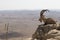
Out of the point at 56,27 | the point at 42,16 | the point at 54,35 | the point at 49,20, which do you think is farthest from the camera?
the point at 42,16

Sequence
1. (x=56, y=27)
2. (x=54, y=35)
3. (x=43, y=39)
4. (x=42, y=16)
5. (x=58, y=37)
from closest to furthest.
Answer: (x=58, y=37) → (x=54, y=35) → (x=43, y=39) → (x=56, y=27) → (x=42, y=16)

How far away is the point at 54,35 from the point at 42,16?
4499 millimetres

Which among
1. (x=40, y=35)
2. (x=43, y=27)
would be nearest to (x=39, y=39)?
(x=40, y=35)

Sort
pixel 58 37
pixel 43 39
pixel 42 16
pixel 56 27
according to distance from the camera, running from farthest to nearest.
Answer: pixel 42 16, pixel 56 27, pixel 43 39, pixel 58 37

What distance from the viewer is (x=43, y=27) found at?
570 inches

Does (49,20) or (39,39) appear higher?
(49,20)

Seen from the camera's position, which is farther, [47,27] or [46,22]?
[46,22]

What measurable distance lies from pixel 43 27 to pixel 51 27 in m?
0.62

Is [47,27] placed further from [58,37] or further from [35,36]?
[58,37]

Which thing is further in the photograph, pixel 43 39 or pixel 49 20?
pixel 49 20

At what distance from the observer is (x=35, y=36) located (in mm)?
14305

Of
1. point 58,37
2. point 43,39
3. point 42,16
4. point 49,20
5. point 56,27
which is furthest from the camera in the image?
point 42,16

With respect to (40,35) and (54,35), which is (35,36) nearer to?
(40,35)

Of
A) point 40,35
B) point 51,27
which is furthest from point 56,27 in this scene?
point 40,35
